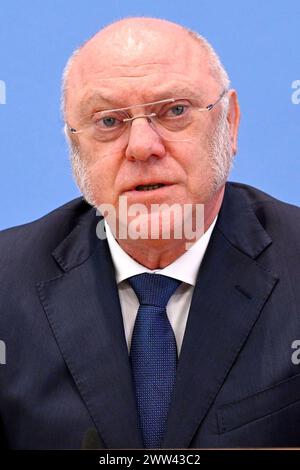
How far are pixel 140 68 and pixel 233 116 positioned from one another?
0.77ft

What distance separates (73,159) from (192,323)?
402 mm

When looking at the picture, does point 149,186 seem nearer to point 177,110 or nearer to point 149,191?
point 149,191

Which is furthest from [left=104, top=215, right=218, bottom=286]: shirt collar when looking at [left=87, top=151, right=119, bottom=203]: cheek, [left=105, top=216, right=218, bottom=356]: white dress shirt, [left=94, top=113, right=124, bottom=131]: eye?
[left=94, top=113, right=124, bottom=131]: eye

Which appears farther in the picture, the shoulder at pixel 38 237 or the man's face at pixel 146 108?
the shoulder at pixel 38 237

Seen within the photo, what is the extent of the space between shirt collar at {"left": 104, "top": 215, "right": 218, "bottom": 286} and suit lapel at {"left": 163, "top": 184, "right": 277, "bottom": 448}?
2cm

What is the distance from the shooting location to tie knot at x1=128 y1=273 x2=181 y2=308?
4.79 ft

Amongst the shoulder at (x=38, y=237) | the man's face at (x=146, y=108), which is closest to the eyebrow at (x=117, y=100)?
the man's face at (x=146, y=108)

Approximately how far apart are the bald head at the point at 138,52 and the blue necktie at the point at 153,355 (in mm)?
378

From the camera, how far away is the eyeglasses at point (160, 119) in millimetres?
1432

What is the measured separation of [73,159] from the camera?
1564mm

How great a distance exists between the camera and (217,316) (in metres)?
1.42

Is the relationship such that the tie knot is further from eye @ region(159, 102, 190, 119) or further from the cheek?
eye @ region(159, 102, 190, 119)

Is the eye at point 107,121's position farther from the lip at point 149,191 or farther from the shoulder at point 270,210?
the shoulder at point 270,210
